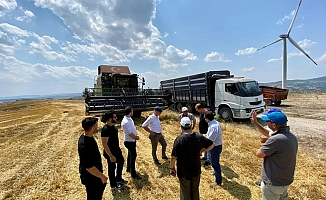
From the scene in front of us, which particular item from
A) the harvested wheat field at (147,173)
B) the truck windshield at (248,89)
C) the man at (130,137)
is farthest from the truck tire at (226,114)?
the man at (130,137)

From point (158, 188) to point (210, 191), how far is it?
3.49ft

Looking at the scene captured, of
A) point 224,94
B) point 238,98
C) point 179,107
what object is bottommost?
point 179,107

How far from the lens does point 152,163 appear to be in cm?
506

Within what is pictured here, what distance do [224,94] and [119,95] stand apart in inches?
247

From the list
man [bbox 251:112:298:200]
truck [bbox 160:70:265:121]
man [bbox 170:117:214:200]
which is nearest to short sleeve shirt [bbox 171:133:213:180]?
man [bbox 170:117:214:200]

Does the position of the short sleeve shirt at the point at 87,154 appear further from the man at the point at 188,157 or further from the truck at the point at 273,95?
the truck at the point at 273,95

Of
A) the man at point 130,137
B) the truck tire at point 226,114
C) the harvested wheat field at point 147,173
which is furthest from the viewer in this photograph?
the truck tire at point 226,114

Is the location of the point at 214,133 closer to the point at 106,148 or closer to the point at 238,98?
the point at 106,148

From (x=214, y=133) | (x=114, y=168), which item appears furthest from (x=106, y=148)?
(x=214, y=133)

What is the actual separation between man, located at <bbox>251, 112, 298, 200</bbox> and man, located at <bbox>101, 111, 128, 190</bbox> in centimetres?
266

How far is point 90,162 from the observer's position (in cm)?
242

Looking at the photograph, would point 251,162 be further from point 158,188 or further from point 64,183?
A: point 64,183

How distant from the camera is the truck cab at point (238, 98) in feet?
32.5

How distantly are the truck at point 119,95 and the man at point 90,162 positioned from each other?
6.97 m
